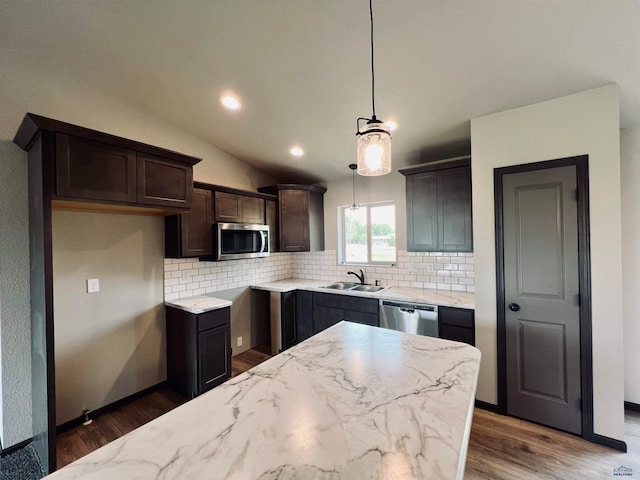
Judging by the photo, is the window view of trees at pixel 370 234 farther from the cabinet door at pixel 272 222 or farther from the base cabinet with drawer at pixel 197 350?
the base cabinet with drawer at pixel 197 350

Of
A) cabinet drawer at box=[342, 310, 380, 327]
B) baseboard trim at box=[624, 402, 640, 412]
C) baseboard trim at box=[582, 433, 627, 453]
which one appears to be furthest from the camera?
cabinet drawer at box=[342, 310, 380, 327]

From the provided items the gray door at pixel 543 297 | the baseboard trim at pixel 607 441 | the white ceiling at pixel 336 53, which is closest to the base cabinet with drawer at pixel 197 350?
Answer: the white ceiling at pixel 336 53

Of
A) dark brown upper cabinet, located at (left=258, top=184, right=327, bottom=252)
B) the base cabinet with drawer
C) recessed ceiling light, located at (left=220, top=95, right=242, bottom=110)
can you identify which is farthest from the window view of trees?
the base cabinet with drawer

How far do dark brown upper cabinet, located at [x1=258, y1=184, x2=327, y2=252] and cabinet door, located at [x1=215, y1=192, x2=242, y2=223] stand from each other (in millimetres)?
658

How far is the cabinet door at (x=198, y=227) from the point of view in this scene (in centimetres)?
284

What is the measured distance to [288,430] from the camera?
0.83 meters

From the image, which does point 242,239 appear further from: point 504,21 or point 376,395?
point 504,21

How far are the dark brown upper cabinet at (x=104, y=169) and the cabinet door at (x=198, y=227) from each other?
0.37 m

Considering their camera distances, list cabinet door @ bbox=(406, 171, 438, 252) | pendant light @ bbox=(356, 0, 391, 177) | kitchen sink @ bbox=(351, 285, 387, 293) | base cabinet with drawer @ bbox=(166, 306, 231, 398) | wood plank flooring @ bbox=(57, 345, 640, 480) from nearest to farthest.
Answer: pendant light @ bbox=(356, 0, 391, 177) < wood plank flooring @ bbox=(57, 345, 640, 480) < base cabinet with drawer @ bbox=(166, 306, 231, 398) < cabinet door @ bbox=(406, 171, 438, 252) < kitchen sink @ bbox=(351, 285, 387, 293)

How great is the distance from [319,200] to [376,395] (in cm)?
343

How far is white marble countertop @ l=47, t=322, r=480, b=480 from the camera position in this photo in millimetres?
685

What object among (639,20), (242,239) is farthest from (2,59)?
(639,20)

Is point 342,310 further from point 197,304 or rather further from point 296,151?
point 296,151

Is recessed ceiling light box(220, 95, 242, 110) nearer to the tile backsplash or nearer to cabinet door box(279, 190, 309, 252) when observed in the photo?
cabinet door box(279, 190, 309, 252)
